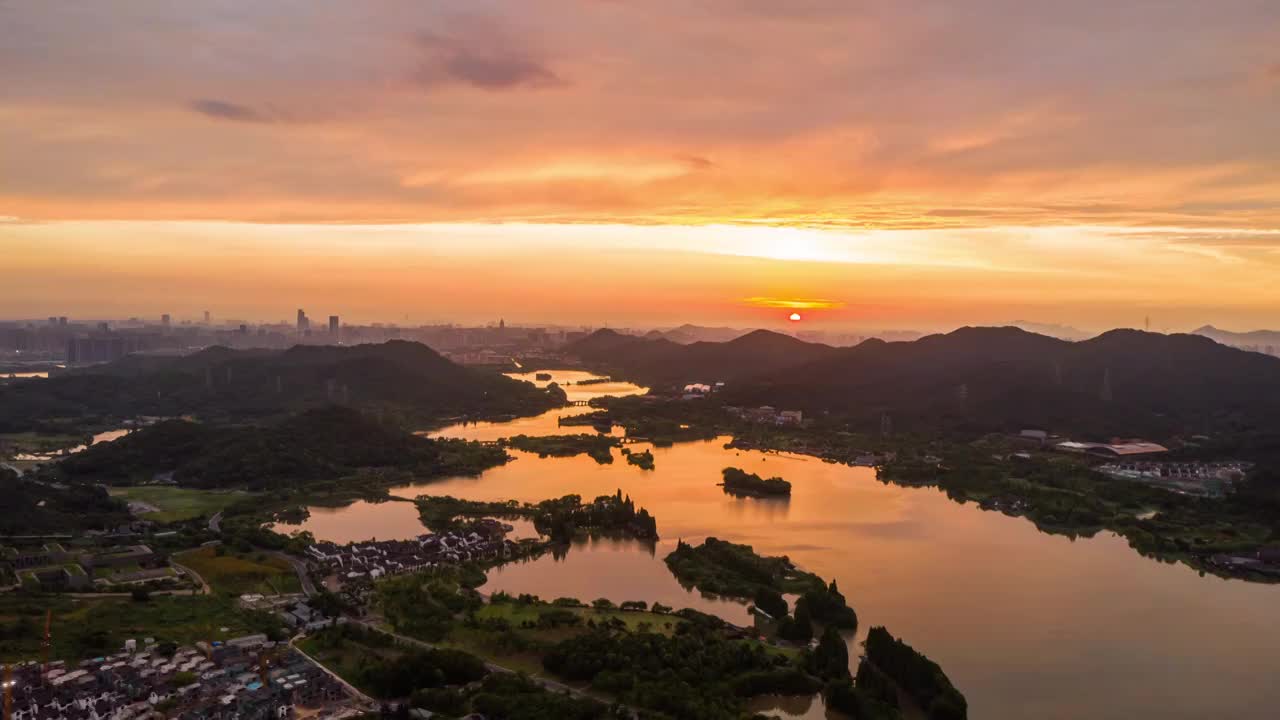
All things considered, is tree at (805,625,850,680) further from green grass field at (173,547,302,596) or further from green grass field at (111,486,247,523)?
green grass field at (111,486,247,523)

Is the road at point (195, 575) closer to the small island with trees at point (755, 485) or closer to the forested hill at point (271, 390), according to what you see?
the small island with trees at point (755, 485)

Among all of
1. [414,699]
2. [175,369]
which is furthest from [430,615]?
[175,369]

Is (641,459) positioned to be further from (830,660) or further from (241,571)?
(830,660)

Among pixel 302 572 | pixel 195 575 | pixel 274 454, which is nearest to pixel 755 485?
pixel 302 572

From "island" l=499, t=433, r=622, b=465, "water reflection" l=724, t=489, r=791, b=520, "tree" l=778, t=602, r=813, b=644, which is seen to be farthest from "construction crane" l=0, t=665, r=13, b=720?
"island" l=499, t=433, r=622, b=465

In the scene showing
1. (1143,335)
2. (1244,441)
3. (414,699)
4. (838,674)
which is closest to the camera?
(414,699)

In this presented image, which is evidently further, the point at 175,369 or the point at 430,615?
the point at 175,369

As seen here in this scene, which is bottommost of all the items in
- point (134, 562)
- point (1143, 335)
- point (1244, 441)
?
point (134, 562)

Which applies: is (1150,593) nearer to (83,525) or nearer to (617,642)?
(617,642)
